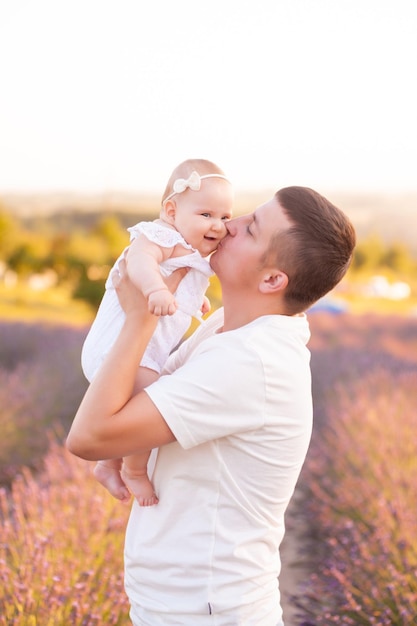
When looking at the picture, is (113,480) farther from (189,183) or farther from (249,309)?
(189,183)

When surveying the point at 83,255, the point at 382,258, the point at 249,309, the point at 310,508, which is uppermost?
the point at 249,309

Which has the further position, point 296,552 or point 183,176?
point 296,552

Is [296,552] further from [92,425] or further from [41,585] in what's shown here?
[92,425]

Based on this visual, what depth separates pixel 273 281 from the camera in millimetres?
1865

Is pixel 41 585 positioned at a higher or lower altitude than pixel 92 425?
lower

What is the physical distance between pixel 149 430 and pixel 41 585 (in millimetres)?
1340

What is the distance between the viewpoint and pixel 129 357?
173 centimetres

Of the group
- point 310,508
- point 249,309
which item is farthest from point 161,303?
point 310,508

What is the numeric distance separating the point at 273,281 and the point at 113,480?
0.73 meters

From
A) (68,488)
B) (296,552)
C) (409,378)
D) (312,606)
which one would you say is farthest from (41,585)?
(409,378)

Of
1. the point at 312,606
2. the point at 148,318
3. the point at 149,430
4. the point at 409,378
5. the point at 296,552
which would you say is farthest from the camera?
the point at 409,378

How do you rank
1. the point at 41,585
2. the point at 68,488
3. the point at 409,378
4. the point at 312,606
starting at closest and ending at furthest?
the point at 41,585 → the point at 312,606 → the point at 68,488 → the point at 409,378

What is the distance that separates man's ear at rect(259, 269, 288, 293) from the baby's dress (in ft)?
0.88

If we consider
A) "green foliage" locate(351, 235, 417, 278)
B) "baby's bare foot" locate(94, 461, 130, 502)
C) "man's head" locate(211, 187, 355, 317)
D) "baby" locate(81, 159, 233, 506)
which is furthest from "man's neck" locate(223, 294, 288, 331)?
"green foliage" locate(351, 235, 417, 278)
